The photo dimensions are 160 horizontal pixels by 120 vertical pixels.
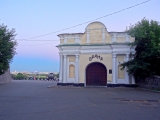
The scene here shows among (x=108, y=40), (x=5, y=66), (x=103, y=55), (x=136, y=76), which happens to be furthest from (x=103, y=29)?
(x=5, y=66)

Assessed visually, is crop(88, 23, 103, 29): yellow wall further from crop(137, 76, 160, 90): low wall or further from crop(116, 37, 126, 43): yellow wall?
crop(137, 76, 160, 90): low wall

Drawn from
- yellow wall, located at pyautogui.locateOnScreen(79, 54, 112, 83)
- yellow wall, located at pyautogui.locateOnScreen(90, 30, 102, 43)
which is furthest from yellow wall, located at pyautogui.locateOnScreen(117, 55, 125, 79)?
yellow wall, located at pyautogui.locateOnScreen(90, 30, 102, 43)

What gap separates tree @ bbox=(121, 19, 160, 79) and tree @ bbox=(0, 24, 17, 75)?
16.1 meters

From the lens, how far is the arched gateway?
30.3 m

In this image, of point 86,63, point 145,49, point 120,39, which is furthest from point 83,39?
point 145,49

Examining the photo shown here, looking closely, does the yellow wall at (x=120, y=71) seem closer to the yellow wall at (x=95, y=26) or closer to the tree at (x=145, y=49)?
the tree at (x=145, y=49)

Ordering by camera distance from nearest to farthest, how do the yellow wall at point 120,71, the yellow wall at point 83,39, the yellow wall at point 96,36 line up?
the yellow wall at point 120,71, the yellow wall at point 96,36, the yellow wall at point 83,39

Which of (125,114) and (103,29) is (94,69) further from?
(125,114)

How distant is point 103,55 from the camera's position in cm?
2977

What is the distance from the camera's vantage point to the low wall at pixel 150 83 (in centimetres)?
2409

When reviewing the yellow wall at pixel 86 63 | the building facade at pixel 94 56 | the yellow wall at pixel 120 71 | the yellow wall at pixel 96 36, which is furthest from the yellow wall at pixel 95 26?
the yellow wall at pixel 120 71

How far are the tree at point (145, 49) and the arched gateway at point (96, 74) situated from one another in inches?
135

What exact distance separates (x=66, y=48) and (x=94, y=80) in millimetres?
5633

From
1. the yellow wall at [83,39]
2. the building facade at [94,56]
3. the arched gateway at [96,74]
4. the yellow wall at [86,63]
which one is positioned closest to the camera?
the building facade at [94,56]
